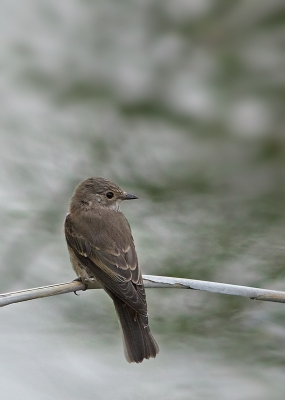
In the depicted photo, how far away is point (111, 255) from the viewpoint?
4777mm

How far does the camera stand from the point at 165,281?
14.1ft

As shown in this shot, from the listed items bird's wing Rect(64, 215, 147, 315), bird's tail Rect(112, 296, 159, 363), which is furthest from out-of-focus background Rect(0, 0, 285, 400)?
bird's wing Rect(64, 215, 147, 315)

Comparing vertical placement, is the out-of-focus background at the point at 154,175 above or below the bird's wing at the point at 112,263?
above

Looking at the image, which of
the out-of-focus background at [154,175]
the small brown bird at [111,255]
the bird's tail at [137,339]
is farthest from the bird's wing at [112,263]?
the out-of-focus background at [154,175]

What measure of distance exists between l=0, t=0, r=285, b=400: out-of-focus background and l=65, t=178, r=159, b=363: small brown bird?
51 centimetres

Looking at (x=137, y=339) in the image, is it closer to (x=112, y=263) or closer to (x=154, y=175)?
(x=112, y=263)

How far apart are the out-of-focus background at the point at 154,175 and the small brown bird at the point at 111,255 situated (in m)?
0.51

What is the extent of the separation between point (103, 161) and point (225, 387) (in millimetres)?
2336

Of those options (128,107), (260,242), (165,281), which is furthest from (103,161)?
(165,281)

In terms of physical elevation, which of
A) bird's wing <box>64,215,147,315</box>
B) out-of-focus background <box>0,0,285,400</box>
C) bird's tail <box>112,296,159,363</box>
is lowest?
bird's tail <box>112,296,159,363</box>

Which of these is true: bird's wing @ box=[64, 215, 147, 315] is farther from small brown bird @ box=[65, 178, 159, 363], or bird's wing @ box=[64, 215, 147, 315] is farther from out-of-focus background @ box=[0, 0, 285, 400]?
out-of-focus background @ box=[0, 0, 285, 400]

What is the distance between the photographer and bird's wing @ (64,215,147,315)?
454cm

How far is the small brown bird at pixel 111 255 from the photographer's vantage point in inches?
181

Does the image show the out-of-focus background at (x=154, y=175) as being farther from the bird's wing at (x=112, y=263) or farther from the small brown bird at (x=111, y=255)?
the bird's wing at (x=112, y=263)
